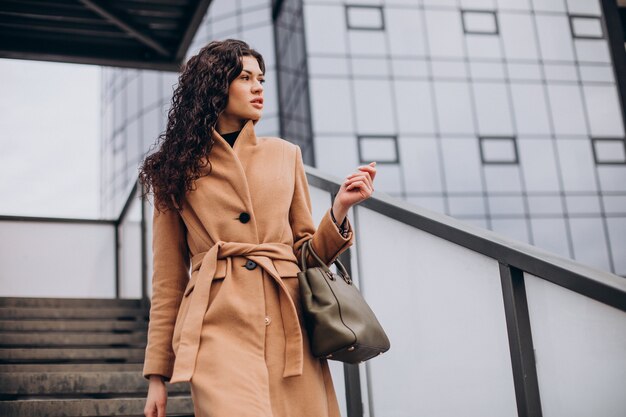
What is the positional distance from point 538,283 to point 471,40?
84.0 ft

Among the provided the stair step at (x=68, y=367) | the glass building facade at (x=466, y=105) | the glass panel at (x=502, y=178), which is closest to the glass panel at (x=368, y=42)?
the glass building facade at (x=466, y=105)

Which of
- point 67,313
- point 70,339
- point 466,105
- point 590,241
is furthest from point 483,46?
point 70,339

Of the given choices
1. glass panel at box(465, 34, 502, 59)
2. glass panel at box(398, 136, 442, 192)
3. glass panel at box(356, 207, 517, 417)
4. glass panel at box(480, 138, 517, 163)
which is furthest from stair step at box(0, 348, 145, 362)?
glass panel at box(465, 34, 502, 59)

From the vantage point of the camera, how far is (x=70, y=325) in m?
6.78

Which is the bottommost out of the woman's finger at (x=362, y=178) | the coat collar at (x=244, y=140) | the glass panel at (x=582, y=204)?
the woman's finger at (x=362, y=178)

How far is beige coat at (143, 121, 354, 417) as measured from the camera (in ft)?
7.68

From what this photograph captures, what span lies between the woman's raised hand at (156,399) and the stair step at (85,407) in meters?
2.41

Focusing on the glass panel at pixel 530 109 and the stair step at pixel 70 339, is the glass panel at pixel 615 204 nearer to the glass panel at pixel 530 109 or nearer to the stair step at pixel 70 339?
the glass panel at pixel 530 109

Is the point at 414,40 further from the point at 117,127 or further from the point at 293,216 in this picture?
the point at 293,216

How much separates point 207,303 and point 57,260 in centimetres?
768

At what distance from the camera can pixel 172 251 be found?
2.65 m

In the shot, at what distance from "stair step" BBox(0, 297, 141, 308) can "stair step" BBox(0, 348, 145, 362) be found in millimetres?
1472

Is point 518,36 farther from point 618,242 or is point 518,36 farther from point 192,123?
point 192,123

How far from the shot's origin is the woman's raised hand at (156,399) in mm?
2477
